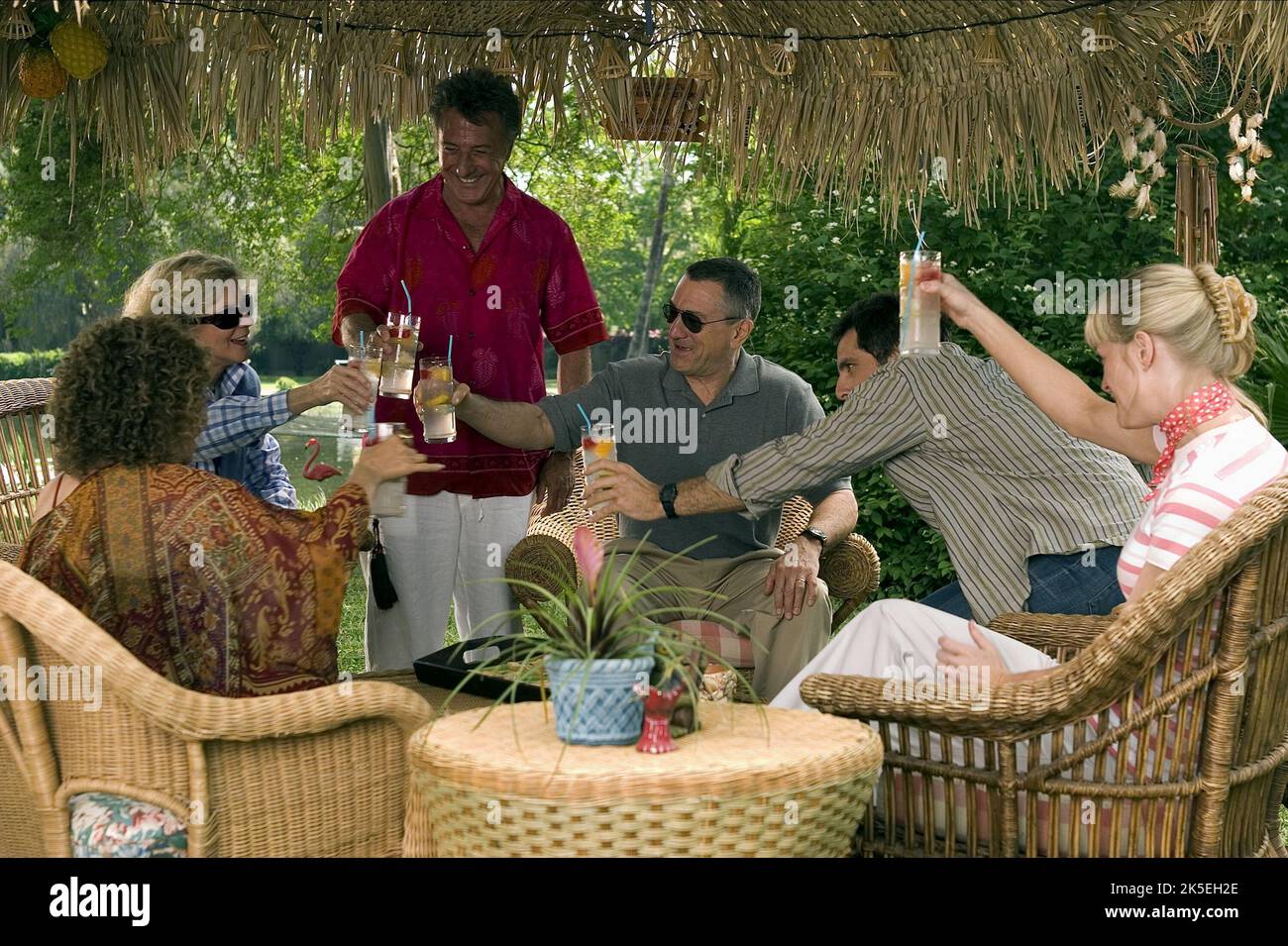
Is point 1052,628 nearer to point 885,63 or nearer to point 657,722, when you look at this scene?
point 657,722

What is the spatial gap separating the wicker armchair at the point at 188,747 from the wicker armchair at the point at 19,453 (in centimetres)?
211

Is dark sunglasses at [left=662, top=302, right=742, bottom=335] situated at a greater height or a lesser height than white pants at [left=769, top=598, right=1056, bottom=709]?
greater

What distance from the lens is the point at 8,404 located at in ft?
15.6

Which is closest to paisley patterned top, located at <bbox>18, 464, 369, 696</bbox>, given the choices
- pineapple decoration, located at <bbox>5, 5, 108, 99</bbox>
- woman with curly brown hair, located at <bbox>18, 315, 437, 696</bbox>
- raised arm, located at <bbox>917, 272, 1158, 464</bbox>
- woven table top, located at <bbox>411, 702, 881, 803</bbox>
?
woman with curly brown hair, located at <bbox>18, 315, 437, 696</bbox>

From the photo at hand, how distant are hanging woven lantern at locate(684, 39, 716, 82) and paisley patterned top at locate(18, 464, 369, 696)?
258 cm

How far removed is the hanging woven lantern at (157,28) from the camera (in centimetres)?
430

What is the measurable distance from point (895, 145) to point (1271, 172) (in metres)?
4.39

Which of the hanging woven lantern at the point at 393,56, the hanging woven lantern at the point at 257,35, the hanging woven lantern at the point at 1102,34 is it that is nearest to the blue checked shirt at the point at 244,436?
the hanging woven lantern at the point at 257,35

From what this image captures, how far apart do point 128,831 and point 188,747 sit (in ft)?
0.68

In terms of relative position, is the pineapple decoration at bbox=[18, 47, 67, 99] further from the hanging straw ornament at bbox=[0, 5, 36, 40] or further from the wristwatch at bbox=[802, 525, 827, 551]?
the wristwatch at bbox=[802, 525, 827, 551]

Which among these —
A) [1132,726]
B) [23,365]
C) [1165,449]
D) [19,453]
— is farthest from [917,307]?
[23,365]

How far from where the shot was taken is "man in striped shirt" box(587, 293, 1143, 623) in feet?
12.0

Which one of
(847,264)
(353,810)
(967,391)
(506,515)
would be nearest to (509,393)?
(506,515)

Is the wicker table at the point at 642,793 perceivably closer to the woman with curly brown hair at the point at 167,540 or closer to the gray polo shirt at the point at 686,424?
the woman with curly brown hair at the point at 167,540
